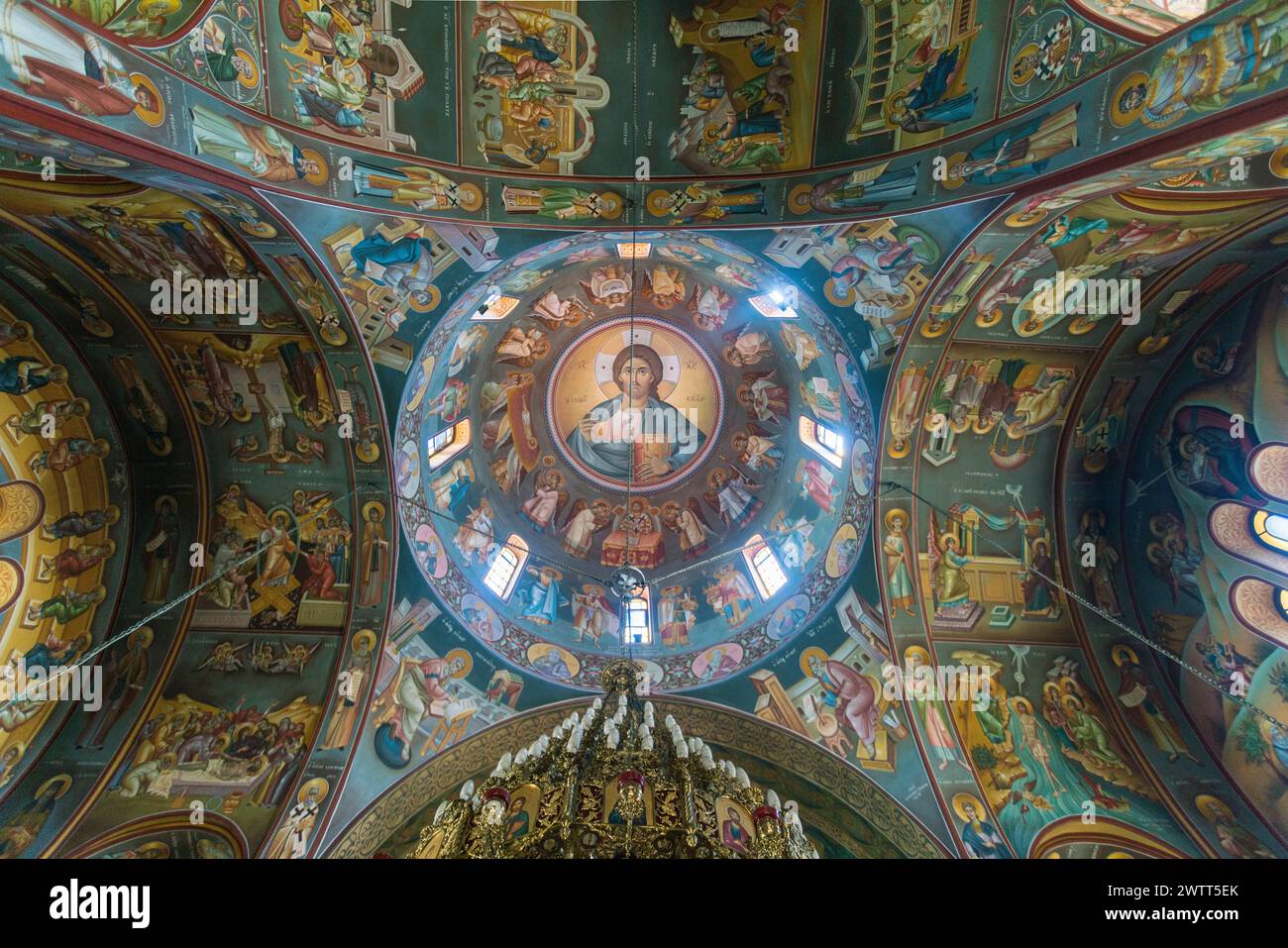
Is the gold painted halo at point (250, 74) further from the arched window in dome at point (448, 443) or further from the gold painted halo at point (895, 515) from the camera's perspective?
the gold painted halo at point (895, 515)

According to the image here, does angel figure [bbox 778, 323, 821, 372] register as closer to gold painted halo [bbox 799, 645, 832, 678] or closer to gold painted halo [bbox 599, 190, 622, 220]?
gold painted halo [bbox 599, 190, 622, 220]

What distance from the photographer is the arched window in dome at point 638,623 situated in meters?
14.1

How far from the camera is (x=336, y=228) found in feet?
30.1

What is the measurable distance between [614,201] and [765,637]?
798cm

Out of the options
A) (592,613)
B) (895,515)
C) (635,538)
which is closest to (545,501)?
(635,538)

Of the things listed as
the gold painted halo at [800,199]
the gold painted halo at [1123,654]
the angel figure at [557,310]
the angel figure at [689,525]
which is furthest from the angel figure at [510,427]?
the gold painted halo at [1123,654]

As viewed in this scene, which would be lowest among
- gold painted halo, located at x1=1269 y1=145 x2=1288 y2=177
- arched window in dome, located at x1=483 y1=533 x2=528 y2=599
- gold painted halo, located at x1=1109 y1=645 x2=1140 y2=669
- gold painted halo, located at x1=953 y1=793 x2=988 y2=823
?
gold painted halo, located at x1=953 y1=793 x2=988 y2=823

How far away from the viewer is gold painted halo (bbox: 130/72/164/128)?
266 inches

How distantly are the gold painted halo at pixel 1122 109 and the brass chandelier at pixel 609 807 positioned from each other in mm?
7328

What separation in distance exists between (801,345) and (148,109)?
31.3 ft

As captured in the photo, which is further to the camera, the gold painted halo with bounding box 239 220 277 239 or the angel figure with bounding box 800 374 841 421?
the angel figure with bounding box 800 374 841 421

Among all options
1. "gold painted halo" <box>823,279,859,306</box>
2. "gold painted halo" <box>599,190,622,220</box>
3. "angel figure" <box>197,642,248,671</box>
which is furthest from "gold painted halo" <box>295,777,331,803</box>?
"gold painted halo" <box>823,279,859,306</box>

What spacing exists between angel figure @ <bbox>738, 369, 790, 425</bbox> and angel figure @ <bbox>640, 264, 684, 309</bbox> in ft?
6.92
